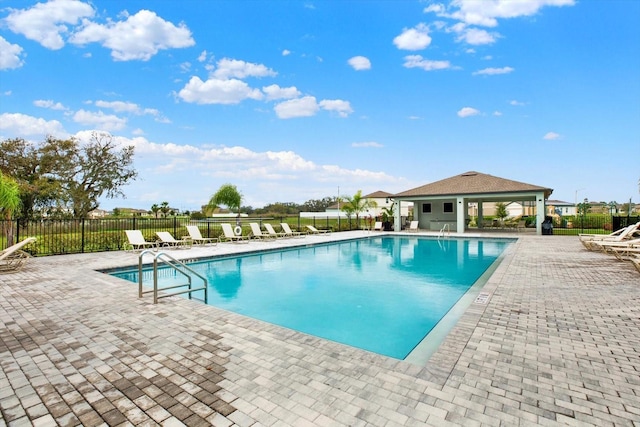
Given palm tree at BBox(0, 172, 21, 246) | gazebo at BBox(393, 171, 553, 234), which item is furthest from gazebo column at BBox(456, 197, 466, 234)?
palm tree at BBox(0, 172, 21, 246)

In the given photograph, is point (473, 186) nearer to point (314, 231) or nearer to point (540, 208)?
point (540, 208)

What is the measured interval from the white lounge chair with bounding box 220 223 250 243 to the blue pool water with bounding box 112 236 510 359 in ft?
11.0

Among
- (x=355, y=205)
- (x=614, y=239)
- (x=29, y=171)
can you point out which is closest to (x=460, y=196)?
(x=355, y=205)

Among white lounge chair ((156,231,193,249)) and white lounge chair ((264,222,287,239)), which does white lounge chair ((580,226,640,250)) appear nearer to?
white lounge chair ((264,222,287,239))

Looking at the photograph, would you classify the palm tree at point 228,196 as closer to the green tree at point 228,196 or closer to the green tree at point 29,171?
the green tree at point 228,196

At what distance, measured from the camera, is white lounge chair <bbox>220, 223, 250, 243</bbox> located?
1669 cm

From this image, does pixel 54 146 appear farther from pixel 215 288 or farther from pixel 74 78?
pixel 215 288

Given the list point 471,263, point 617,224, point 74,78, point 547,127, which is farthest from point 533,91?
point 74,78

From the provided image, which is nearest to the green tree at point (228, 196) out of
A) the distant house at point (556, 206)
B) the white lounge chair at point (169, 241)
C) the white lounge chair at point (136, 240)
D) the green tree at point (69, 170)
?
the green tree at point (69, 170)

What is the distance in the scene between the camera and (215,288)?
861 cm

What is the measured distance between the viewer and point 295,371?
3.18 metres

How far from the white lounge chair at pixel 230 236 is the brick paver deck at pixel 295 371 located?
11.1 metres

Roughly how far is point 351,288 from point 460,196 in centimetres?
1640

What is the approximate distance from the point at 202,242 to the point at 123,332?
12403mm
